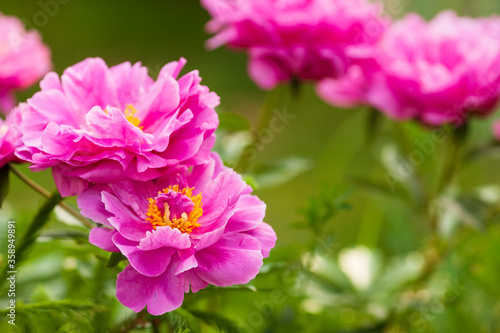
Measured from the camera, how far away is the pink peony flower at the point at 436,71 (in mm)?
657

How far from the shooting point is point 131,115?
1.39 ft

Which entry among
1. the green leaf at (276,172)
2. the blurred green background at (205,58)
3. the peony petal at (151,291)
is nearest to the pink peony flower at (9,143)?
the peony petal at (151,291)

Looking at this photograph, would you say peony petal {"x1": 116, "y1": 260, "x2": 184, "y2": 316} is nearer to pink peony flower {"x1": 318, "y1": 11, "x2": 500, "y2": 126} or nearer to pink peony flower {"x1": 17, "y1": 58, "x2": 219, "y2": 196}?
pink peony flower {"x1": 17, "y1": 58, "x2": 219, "y2": 196}

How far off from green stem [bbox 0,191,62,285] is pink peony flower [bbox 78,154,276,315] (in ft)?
0.12

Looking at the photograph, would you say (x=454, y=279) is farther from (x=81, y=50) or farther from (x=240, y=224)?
(x=81, y=50)

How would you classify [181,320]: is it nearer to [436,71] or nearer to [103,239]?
[103,239]

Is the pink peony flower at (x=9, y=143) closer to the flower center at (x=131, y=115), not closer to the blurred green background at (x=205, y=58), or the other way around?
the flower center at (x=131, y=115)

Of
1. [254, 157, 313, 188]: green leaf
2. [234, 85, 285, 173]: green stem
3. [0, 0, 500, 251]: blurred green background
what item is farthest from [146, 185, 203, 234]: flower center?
[0, 0, 500, 251]: blurred green background

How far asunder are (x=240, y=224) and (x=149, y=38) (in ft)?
5.81

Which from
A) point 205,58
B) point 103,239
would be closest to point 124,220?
point 103,239

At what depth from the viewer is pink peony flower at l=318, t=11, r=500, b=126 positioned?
66 cm

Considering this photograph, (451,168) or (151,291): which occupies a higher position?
(151,291)

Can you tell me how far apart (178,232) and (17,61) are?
504 millimetres

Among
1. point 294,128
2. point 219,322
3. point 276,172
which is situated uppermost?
point 219,322
